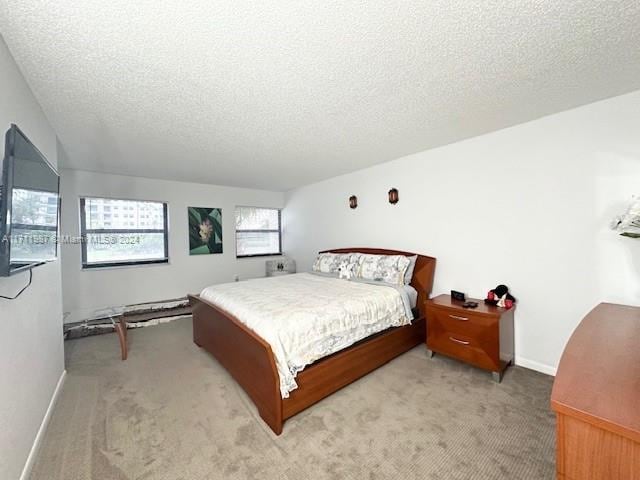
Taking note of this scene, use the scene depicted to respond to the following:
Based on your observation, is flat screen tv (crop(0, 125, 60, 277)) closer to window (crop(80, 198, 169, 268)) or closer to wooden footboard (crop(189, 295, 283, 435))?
wooden footboard (crop(189, 295, 283, 435))

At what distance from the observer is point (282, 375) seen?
1.73 meters

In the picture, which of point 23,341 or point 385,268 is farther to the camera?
point 385,268

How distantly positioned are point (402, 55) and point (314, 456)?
94.4 inches

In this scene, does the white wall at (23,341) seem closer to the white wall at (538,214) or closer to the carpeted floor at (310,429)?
the carpeted floor at (310,429)

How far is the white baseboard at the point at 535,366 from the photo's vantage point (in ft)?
→ 7.64

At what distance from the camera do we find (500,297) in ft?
8.31

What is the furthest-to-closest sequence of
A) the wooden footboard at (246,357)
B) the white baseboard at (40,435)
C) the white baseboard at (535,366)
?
1. the white baseboard at (535,366)
2. the wooden footboard at (246,357)
3. the white baseboard at (40,435)

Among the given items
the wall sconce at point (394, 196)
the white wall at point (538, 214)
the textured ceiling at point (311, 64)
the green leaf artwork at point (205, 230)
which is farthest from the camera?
the green leaf artwork at point (205, 230)

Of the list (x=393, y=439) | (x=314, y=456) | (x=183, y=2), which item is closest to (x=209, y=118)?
(x=183, y=2)

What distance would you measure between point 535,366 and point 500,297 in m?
0.67

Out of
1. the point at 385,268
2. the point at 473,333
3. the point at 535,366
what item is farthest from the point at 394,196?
the point at 535,366

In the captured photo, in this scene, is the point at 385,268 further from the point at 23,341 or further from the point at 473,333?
the point at 23,341

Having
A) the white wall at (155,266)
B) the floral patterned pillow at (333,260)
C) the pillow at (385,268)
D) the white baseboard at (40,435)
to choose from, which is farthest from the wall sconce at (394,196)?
the white baseboard at (40,435)

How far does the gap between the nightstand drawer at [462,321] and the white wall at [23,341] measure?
9.76 feet
